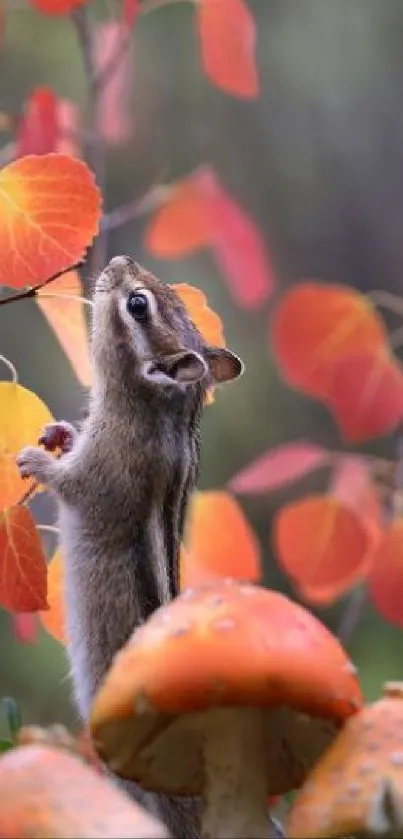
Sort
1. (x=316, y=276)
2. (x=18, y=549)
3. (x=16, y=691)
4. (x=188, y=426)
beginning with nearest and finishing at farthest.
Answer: (x=18, y=549) < (x=188, y=426) < (x=16, y=691) < (x=316, y=276)

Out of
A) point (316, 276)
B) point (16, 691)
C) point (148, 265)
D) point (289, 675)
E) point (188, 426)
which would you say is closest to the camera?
point (289, 675)

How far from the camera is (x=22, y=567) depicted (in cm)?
60

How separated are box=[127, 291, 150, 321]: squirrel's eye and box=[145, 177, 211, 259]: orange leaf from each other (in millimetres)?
467

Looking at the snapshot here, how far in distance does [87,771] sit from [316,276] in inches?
54.8

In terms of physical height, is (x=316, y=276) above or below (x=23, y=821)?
below

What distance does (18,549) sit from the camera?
598 millimetres

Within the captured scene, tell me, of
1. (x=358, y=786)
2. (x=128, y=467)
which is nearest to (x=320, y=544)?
(x=128, y=467)

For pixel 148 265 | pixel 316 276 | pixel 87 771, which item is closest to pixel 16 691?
pixel 148 265

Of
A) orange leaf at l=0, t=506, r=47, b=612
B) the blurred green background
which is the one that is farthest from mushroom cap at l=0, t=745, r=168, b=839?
the blurred green background

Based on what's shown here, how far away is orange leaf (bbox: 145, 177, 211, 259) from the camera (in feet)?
3.90

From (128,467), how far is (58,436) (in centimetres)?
4

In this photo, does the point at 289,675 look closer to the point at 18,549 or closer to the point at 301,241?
the point at 18,549

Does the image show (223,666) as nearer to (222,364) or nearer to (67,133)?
(222,364)

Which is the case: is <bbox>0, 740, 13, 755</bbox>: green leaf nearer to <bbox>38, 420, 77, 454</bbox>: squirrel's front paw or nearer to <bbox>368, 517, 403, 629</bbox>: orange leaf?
<bbox>38, 420, 77, 454</bbox>: squirrel's front paw
